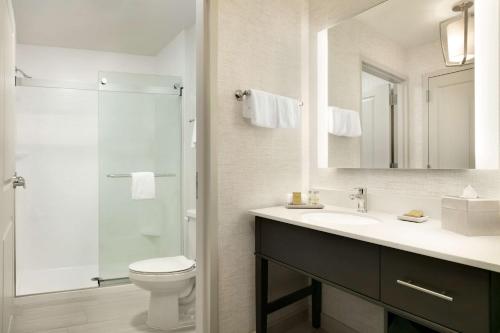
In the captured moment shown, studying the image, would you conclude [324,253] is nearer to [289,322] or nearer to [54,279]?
[289,322]

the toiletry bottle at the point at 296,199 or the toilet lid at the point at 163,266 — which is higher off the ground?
the toiletry bottle at the point at 296,199

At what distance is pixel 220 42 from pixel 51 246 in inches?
119

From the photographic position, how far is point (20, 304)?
256 centimetres

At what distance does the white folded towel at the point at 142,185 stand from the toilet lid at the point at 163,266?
0.89 meters

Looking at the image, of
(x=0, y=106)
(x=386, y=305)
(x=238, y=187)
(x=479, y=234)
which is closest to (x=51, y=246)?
(x=0, y=106)

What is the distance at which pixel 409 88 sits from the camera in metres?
1.67

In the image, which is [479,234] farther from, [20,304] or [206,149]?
[20,304]

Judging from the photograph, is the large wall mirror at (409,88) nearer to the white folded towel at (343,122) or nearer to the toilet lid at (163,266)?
the white folded towel at (343,122)

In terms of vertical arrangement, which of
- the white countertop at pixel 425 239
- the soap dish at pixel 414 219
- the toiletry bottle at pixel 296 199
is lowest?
the white countertop at pixel 425 239

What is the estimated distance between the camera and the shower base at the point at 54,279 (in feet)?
9.75

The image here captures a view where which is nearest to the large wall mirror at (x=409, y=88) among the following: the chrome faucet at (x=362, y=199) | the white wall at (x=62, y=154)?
the chrome faucet at (x=362, y=199)

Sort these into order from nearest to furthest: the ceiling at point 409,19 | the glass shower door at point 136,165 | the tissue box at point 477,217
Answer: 1. the tissue box at point 477,217
2. the ceiling at point 409,19
3. the glass shower door at point 136,165

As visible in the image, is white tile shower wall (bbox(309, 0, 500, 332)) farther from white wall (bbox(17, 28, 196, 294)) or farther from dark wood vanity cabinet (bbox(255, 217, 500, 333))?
white wall (bbox(17, 28, 196, 294))

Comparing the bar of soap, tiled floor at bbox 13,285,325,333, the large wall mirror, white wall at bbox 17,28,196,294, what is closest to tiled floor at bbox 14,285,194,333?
tiled floor at bbox 13,285,325,333
